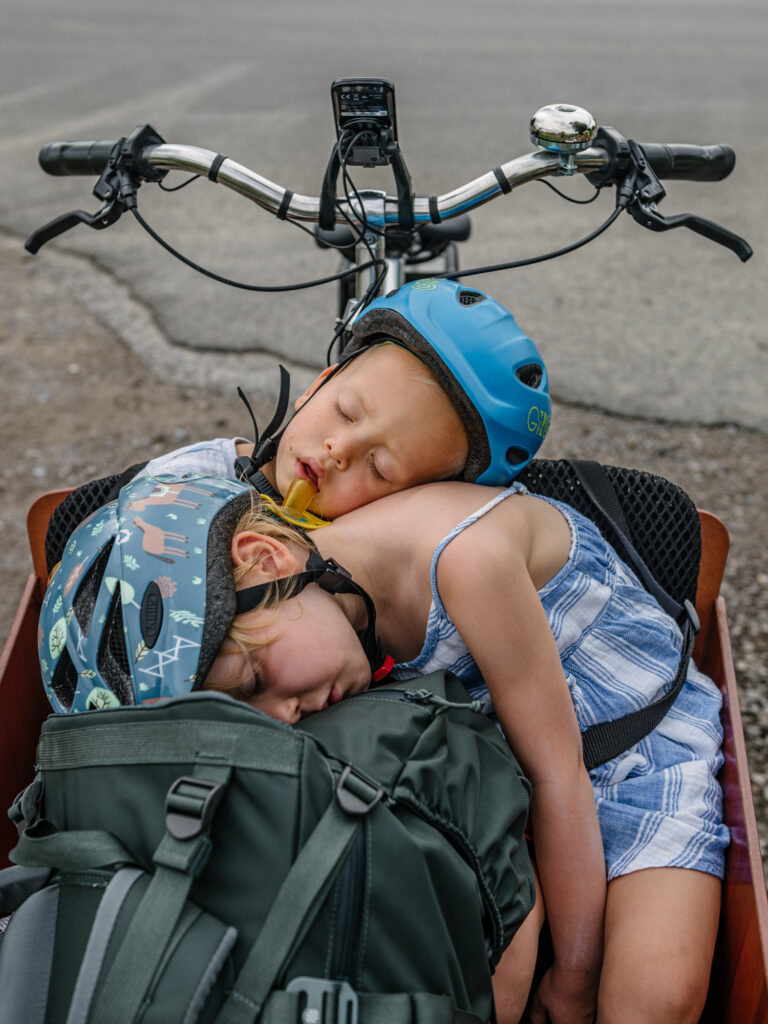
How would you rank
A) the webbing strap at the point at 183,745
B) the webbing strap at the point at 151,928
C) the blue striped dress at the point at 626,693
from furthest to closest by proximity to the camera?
the blue striped dress at the point at 626,693 → the webbing strap at the point at 183,745 → the webbing strap at the point at 151,928

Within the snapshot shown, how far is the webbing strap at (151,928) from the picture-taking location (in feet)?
3.08

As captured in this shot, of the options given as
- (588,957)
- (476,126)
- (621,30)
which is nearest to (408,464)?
(588,957)

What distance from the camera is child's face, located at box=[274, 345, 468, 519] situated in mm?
1556

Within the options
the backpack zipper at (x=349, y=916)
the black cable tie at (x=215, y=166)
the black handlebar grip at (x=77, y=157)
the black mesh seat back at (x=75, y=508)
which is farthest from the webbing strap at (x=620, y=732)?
the black handlebar grip at (x=77, y=157)

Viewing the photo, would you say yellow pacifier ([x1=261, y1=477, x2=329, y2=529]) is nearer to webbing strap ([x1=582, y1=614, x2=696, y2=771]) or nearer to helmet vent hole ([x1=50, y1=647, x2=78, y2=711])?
helmet vent hole ([x1=50, y1=647, x2=78, y2=711])

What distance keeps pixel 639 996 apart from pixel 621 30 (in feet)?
40.9

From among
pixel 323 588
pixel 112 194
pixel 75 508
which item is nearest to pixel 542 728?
pixel 323 588

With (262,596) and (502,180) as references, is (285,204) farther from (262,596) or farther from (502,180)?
(262,596)

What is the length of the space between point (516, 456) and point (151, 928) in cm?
95

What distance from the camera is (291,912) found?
39.0 inches

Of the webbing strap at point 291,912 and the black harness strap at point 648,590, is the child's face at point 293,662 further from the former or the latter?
the black harness strap at point 648,590

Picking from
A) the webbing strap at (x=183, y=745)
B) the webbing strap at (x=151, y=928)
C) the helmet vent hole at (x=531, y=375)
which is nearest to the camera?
the webbing strap at (x=151, y=928)

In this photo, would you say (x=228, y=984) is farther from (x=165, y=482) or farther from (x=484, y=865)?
(x=165, y=482)

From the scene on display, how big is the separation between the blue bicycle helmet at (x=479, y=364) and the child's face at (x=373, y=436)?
0.03 m
